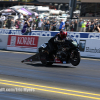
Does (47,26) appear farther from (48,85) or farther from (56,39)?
(48,85)

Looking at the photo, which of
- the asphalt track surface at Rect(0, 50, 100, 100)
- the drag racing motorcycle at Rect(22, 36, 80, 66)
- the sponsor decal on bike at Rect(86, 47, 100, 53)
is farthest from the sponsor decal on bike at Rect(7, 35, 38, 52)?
the asphalt track surface at Rect(0, 50, 100, 100)

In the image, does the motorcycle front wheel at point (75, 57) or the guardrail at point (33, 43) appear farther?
the guardrail at point (33, 43)

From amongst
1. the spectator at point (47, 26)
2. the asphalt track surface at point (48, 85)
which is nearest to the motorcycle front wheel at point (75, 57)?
the asphalt track surface at point (48, 85)

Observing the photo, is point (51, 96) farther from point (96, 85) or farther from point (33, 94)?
point (96, 85)

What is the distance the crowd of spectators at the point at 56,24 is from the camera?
72.2 ft

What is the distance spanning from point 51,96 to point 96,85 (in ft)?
6.82

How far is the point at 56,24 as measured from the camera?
24344 mm

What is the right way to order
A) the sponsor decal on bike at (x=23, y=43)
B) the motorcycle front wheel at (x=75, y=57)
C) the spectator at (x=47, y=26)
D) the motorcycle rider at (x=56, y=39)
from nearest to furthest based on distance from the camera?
the motorcycle front wheel at (x=75, y=57)
the motorcycle rider at (x=56, y=39)
the sponsor decal on bike at (x=23, y=43)
the spectator at (x=47, y=26)

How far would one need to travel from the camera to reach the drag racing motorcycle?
40.1ft

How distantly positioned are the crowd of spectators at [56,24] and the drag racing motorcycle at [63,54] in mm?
9450

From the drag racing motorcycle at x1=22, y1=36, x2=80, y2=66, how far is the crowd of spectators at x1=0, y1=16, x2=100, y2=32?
9450 mm

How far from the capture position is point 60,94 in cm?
727

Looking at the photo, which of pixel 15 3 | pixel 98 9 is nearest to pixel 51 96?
pixel 98 9

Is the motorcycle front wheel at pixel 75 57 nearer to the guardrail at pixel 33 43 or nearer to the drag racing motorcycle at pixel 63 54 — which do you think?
the drag racing motorcycle at pixel 63 54
